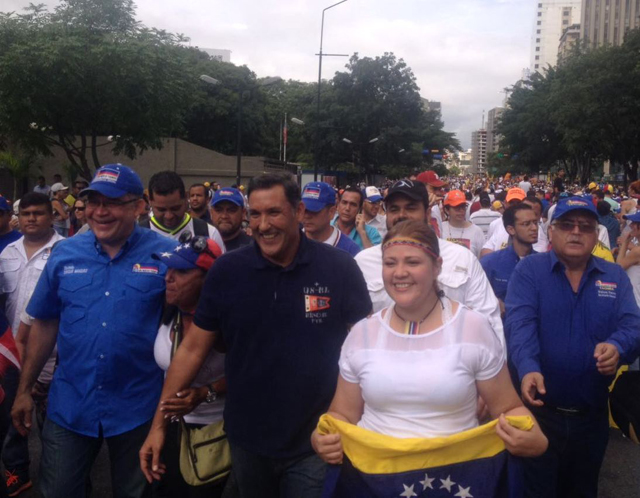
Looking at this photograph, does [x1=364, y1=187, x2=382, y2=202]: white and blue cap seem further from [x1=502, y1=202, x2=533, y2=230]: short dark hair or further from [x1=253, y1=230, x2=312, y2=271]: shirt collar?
[x1=253, y1=230, x2=312, y2=271]: shirt collar

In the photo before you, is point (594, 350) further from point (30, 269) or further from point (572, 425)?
point (30, 269)

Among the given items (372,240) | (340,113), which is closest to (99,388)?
(372,240)

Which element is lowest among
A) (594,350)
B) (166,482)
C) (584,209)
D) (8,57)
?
(166,482)

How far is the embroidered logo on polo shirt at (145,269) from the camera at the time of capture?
3436mm

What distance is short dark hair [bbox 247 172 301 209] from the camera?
10.1ft

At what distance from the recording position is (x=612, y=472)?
207 inches

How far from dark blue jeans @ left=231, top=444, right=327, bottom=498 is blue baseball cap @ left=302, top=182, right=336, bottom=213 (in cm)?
260

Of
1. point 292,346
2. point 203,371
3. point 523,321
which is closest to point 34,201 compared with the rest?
point 203,371

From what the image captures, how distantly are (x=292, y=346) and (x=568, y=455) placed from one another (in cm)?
181

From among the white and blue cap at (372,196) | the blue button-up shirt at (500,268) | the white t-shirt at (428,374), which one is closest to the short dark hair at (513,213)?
the blue button-up shirt at (500,268)

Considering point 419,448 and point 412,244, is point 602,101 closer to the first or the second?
point 412,244

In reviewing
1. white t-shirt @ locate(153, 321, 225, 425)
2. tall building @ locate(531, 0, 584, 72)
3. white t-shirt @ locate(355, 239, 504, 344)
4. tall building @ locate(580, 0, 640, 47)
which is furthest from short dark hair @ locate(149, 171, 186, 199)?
tall building @ locate(531, 0, 584, 72)

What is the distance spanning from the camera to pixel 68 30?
73.7 ft

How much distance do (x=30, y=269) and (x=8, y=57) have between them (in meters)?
18.8
